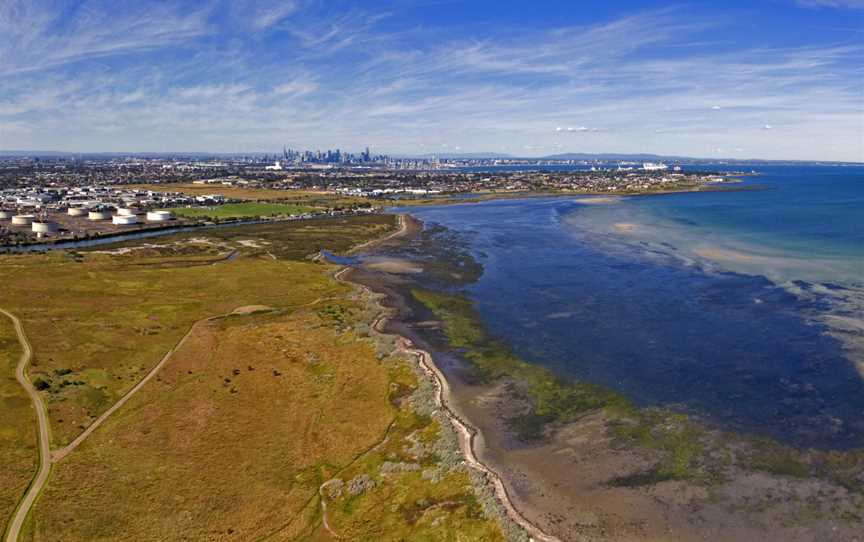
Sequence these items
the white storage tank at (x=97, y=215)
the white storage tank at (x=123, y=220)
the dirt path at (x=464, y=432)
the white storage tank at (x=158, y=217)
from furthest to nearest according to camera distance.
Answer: the white storage tank at (x=97, y=215) < the white storage tank at (x=158, y=217) < the white storage tank at (x=123, y=220) < the dirt path at (x=464, y=432)

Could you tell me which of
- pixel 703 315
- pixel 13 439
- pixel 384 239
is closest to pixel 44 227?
pixel 384 239

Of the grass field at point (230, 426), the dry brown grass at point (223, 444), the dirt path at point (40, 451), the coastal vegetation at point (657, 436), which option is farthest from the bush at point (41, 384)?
the coastal vegetation at point (657, 436)

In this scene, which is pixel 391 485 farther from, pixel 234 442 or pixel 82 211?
pixel 82 211

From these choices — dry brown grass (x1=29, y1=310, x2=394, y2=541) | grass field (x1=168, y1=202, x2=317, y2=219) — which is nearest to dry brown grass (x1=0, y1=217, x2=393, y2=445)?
dry brown grass (x1=29, y1=310, x2=394, y2=541)

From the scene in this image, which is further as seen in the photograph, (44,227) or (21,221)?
(21,221)

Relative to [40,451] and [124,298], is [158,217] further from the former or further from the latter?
[40,451]

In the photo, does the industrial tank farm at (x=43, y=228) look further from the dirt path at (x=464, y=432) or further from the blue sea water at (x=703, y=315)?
the dirt path at (x=464, y=432)

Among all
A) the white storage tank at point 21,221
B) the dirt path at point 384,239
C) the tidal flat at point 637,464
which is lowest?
the tidal flat at point 637,464
